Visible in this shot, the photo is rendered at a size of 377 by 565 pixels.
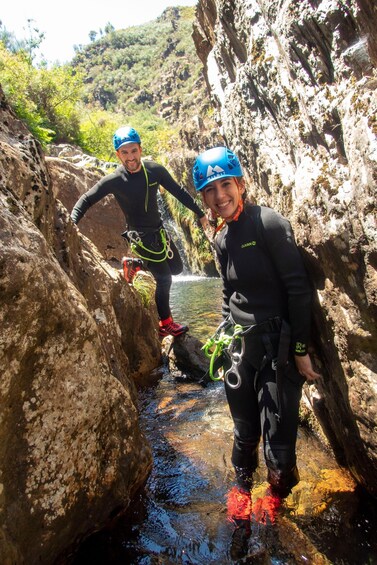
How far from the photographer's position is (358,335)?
259cm

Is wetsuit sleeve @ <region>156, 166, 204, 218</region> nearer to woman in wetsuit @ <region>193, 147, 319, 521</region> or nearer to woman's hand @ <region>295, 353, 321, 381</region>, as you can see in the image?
woman in wetsuit @ <region>193, 147, 319, 521</region>

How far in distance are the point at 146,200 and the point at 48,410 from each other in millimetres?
4040

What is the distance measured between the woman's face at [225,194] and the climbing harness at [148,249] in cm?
304

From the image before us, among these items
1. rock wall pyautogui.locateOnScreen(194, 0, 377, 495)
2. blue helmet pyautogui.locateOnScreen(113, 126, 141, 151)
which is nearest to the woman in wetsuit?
rock wall pyautogui.locateOnScreen(194, 0, 377, 495)

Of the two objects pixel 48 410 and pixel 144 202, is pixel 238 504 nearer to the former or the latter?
pixel 48 410

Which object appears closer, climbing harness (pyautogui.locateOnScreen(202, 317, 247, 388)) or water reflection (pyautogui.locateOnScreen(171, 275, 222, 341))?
climbing harness (pyautogui.locateOnScreen(202, 317, 247, 388))

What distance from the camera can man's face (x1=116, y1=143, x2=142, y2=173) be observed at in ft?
17.6

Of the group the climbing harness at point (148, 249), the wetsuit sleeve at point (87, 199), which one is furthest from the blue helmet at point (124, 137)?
the climbing harness at point (148, 249)

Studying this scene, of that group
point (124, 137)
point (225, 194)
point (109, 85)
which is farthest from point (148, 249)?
point (109, 85)

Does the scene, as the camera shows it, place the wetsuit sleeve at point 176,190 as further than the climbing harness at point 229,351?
Yes

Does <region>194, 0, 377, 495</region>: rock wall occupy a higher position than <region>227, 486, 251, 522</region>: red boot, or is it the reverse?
<region>194, 0, 377, 495</region>: rock wall

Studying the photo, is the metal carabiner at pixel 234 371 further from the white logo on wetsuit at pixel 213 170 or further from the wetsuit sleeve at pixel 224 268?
the white logo on wetsuit at pixel 213 170

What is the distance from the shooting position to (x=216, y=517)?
121 inches

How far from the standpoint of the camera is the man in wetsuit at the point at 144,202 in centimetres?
535
